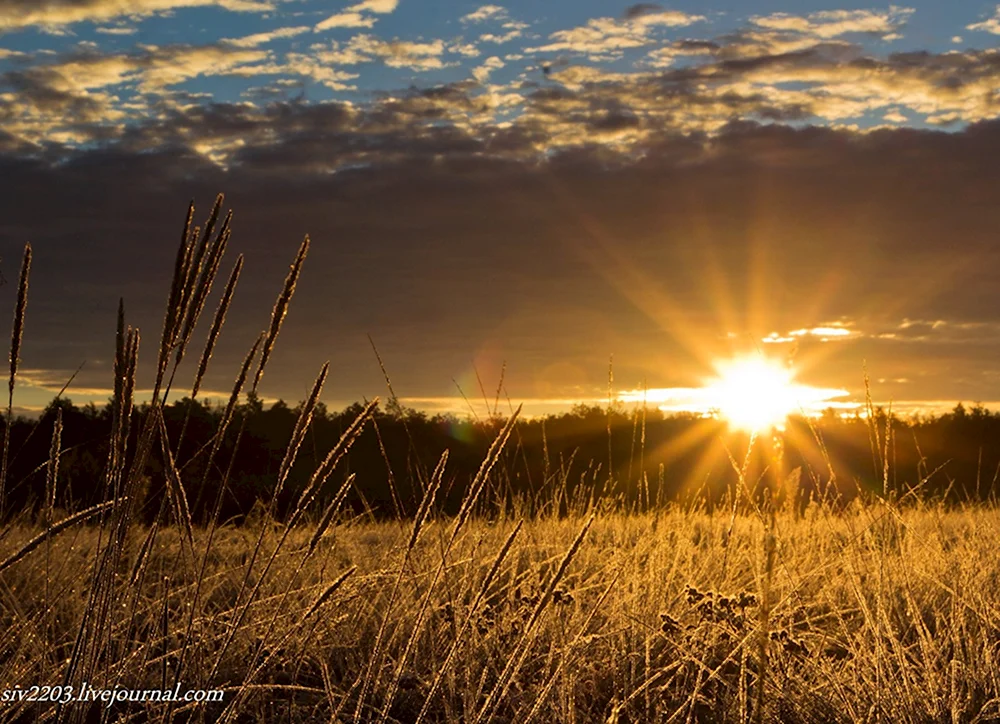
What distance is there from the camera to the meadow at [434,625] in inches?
68.1

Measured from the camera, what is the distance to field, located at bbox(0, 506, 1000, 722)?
269cm

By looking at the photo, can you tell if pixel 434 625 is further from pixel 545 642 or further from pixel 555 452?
pixel 555 452

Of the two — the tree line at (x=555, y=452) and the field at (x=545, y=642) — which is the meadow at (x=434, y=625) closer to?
the field at (x=545, y=642)

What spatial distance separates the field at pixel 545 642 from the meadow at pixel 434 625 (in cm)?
2

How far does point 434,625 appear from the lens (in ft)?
13.3

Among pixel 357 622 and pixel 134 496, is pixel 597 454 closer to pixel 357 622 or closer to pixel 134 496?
pixel 357 622

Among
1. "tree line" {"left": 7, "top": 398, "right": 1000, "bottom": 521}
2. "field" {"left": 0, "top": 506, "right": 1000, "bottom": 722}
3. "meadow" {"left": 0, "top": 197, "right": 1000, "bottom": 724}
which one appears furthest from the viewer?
"tree line" {"left": 7, "top": 398, "right": 1000, "bottom": 521}

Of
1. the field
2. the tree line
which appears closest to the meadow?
Answer: the field

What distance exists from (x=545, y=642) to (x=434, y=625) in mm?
615

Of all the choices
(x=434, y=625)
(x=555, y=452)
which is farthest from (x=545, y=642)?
(x=555, y=452)

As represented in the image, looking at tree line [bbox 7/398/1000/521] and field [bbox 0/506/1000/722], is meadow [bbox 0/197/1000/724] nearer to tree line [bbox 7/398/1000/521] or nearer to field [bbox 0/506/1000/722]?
field [bbox 0/506/1000/722]

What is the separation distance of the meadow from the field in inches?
0.7

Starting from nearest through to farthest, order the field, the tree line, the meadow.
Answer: the meadow, the field, the tree line

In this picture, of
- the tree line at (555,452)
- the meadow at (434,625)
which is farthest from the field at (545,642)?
the tree line at (555,452)
